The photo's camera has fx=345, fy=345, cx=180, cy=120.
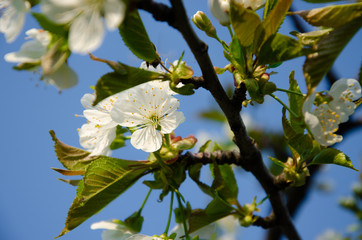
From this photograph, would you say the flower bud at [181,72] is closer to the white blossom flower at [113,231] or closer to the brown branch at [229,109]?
the brown branch at [229,109]

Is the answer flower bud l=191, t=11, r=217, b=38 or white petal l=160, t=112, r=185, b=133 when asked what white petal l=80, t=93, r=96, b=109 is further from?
flower bud l=191, t=11, r=217, b=38

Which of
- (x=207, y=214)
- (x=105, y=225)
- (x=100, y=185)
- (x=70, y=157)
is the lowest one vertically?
(x=207, y=214)

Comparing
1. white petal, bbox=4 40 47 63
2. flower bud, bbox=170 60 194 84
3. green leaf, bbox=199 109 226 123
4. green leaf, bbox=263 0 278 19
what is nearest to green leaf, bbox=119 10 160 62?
flower bud, bbox=170 60 194 84

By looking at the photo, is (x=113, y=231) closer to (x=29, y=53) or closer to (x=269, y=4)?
(x=29, y=53)

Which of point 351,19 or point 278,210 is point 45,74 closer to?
point 351,19

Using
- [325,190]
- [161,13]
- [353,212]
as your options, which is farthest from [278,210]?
[325,190]

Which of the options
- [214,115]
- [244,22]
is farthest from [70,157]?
[214,115]
